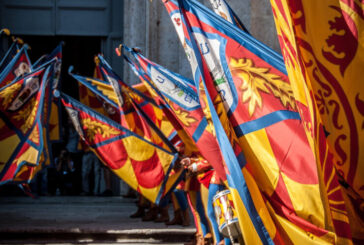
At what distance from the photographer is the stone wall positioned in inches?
563

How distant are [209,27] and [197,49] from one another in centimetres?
18

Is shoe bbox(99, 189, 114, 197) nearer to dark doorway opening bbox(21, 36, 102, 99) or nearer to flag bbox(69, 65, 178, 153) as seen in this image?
flag bbox(69, 65, 178, 153)

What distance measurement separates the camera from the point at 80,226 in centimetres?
1000

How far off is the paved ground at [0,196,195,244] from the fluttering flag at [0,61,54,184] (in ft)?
3.22

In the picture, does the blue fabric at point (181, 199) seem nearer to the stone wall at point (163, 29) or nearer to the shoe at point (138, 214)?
the shoe at point (138, 214)

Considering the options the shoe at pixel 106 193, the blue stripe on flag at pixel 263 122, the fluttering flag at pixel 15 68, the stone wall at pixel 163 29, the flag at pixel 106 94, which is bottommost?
the shoe at pixel 106 193

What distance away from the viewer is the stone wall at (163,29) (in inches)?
563

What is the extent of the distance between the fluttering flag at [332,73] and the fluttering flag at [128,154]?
507 cm

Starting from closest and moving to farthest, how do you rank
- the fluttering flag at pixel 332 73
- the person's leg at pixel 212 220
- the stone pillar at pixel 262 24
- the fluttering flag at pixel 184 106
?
the fluttering flag at pixel 332 73, the fluttering flag at pixel 184 106, the person's leg at pixel 212 220, the stone pillar at pixel 262 24

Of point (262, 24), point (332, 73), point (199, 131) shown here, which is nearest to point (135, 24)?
point (262, 24)

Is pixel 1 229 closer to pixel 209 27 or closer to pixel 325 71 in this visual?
pixel 209 27

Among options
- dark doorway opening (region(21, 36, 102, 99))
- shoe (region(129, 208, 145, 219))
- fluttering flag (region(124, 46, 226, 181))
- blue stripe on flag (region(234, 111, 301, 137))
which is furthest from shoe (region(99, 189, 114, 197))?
blue stripe on flag (region(234, 111, 301, 137))

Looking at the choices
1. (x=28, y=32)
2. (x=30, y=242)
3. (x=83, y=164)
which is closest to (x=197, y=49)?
(x=30, y=242)

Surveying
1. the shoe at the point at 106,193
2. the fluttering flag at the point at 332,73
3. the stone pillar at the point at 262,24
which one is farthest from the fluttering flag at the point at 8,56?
the fluttering flag at the point at 332,73
